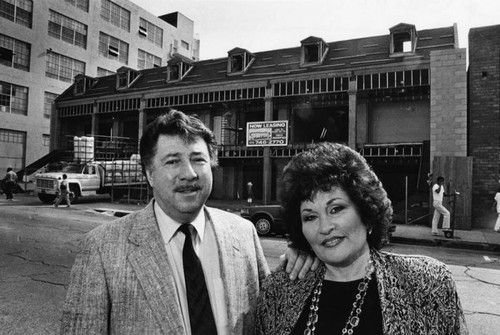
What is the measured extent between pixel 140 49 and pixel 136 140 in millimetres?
19783

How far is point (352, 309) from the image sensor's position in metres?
1.74

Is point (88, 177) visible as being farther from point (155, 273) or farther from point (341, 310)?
point (341, 310)

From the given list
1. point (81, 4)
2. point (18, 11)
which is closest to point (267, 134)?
point (18, 11)

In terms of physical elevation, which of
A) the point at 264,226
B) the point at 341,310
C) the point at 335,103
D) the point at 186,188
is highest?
the point at 335,103

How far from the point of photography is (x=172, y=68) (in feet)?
88.7

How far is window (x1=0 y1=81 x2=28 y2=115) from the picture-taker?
31125 mm

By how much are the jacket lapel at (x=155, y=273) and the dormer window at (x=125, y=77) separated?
29690mm

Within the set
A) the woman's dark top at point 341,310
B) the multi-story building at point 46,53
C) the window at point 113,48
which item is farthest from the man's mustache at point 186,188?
the window at point 113,48

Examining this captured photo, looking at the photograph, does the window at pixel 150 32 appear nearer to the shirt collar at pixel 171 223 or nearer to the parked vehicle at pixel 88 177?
the parked vehicle at pixel 88 177

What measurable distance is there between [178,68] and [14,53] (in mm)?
16373

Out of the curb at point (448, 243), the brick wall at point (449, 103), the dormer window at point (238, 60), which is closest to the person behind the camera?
the curb at point (448, 243)

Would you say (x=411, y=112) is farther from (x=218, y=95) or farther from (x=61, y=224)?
(x=61, y=224)

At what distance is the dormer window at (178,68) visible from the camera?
26.6 metres

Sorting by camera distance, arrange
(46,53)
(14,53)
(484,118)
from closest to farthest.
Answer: (484,118) < (14,53) < (46,53)
